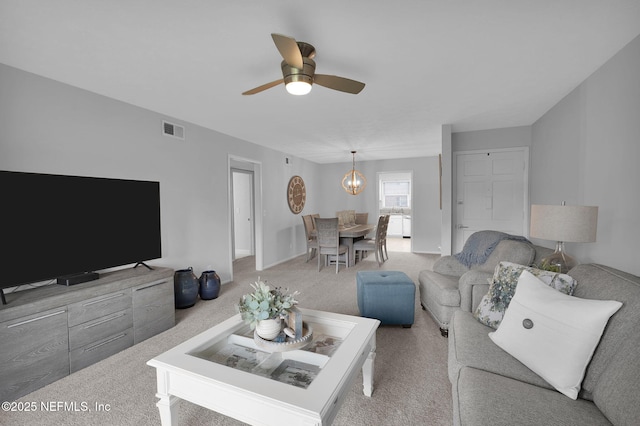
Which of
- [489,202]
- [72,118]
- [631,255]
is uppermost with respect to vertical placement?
[72,118]

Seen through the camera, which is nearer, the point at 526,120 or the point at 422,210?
the point at 526,120

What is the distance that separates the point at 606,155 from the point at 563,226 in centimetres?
89

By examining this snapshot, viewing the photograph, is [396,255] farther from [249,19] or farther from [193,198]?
[249,19]

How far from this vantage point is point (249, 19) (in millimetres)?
1762

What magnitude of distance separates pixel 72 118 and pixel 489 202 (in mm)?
5472

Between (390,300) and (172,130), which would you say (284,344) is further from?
(172,130)

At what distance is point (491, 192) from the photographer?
469 centimetres

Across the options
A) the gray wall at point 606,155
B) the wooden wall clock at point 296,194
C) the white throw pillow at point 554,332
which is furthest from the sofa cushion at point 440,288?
the wooden wall clock at point 296,194

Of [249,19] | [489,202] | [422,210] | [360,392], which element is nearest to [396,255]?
[422,210]

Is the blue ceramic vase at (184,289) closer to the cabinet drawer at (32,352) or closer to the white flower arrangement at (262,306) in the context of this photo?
the cabinet drawer at (32,352)

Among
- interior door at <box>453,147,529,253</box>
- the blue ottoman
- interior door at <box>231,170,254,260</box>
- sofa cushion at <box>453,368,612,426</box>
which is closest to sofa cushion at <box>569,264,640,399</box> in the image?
sofa cushion at <box>453,368,612,426</box>

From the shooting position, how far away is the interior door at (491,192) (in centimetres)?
Result: 454

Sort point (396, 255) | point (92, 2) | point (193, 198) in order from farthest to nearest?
1. point (396, 255)
2. point (193, 198)
3. point (92, 2)

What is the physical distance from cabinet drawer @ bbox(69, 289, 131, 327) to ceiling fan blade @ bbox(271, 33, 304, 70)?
7.86 ft
